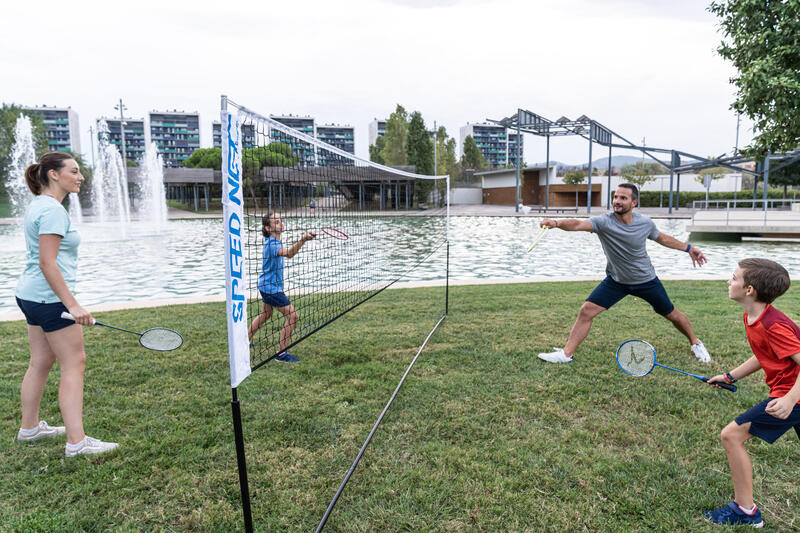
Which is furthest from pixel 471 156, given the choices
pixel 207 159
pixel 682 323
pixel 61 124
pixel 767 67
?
pixel 61 124

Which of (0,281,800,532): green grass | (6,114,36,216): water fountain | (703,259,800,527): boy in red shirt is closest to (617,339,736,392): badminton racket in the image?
(0,281,800,532): green grass

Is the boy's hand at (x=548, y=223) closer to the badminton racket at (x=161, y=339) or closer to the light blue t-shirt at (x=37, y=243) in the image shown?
the badminton racket at (x=161, y=339)

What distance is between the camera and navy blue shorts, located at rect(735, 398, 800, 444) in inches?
109

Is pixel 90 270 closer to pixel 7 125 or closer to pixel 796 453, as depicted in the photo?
pixel 796 453

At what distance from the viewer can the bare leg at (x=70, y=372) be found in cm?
352

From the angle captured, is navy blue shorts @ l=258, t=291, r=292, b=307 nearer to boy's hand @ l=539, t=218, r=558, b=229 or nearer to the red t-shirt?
boy's hand @ l=539, t=218, r=558, b=229

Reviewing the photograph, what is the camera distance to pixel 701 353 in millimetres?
5602

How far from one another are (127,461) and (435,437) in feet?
7.58

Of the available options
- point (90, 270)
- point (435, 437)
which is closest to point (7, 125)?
point (90, 270)

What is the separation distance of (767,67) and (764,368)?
8.69m

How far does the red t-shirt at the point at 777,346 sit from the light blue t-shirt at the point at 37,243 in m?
4.38

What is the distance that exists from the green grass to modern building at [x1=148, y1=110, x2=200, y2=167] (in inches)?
5878

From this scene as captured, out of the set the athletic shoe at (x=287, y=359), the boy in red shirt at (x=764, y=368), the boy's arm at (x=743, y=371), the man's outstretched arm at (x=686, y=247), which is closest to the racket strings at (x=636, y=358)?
the boy's arm at (x=743, y=371)

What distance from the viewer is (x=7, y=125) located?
186 ft
